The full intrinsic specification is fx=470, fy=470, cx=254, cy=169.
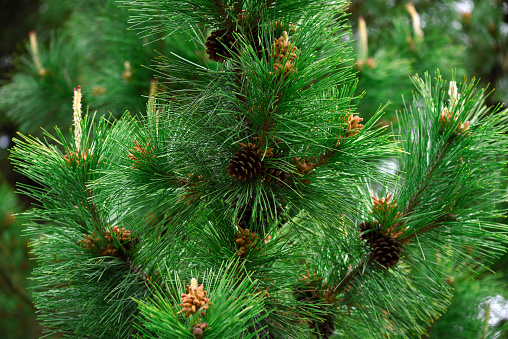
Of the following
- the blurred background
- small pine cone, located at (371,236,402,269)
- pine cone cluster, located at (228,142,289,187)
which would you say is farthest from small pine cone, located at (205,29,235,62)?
small pine cone, located at (371,236,402,269)

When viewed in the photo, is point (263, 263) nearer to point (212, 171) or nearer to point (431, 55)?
point (212, 171)

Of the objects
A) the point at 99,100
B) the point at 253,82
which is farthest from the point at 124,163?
the point at 99,100

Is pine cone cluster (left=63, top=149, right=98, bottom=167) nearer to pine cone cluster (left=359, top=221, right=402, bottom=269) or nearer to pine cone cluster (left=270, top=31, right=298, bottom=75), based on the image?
pine cone cluster (left=270, top=31, right=298, bottom=75)

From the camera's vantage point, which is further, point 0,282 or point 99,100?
point 0,282

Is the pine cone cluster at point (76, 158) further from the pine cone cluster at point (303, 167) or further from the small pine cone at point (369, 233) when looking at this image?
the small pine cone at point (369, 233)

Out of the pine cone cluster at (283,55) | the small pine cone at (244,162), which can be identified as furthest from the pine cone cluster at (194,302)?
the pine cone cluster at (283,55)
